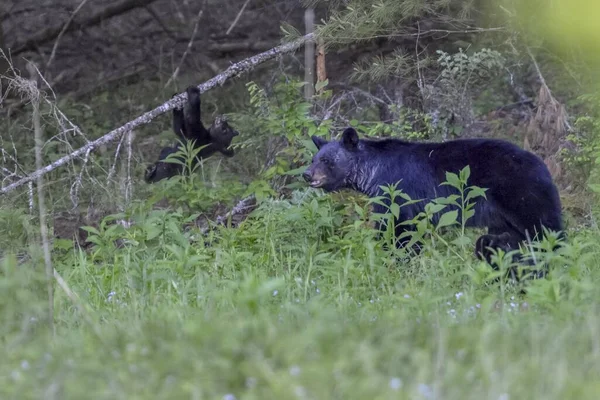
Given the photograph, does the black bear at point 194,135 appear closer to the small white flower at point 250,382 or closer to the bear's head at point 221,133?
the bear's head at point 221,133

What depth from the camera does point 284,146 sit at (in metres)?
8.89

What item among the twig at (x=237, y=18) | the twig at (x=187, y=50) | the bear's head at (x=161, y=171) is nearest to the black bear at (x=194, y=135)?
the bear's head at (x=161, y=171)

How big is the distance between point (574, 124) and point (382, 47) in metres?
1.87

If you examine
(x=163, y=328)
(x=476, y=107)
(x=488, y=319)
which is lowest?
(x=476, y=107)

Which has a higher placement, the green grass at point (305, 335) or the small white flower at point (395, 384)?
the small white flower at point (395, 384)

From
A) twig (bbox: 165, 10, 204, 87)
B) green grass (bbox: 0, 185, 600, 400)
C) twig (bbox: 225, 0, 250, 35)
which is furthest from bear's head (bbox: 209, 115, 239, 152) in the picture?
green grass (bbox: 0, 185, 600, 400)

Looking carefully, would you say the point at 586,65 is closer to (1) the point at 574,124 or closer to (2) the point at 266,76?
(1) the point at 574,124

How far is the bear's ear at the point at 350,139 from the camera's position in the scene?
7.34 metres

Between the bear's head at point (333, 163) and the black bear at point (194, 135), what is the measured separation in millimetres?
1548

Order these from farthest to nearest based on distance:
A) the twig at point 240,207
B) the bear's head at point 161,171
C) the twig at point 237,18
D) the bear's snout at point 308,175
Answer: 1. the twig at point 237,18
2. the bear's head at point 161,171
3. the twig at point 240,207
4. the bear's snout at point 308,175

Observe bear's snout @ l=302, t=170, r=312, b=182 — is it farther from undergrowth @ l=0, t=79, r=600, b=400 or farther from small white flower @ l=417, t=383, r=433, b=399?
small white flower @ l=417, t=383, r=433, b=399

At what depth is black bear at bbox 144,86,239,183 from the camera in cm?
864

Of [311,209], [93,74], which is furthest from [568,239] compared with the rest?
[93,74]

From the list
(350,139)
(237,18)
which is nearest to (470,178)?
(350,139)
